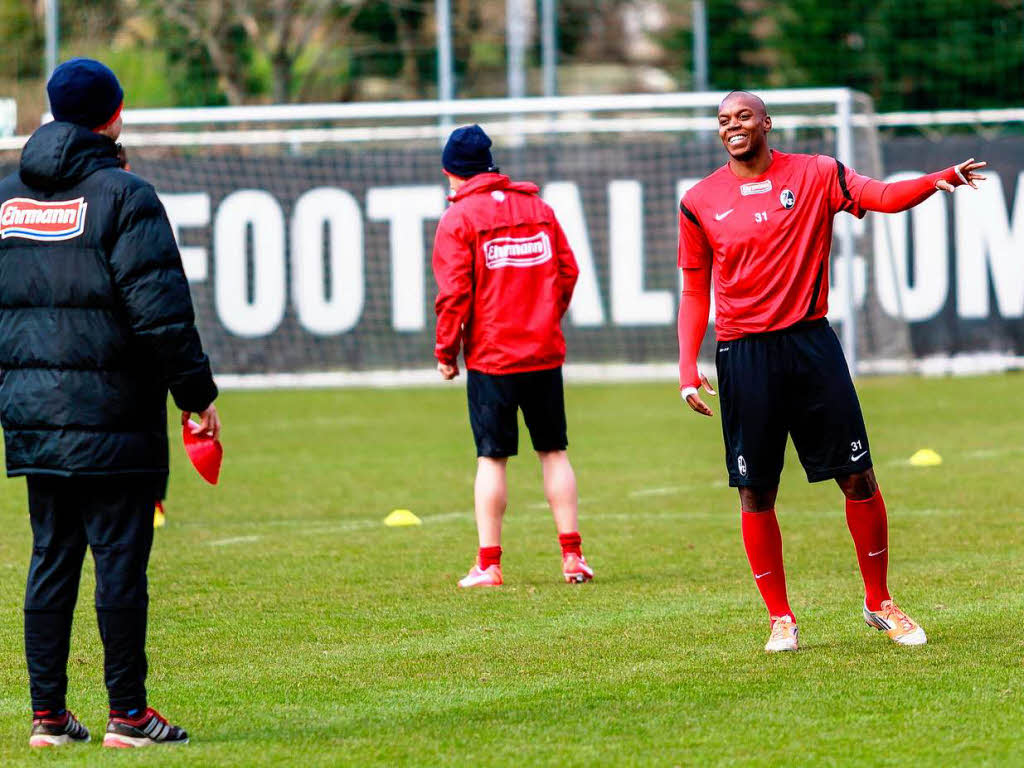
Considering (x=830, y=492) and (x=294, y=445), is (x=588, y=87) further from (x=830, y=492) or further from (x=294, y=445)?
(x=830, y=492)

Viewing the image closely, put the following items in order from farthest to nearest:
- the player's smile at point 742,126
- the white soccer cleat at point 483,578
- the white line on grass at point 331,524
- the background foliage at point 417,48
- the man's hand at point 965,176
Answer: the background foliage at point 417,48 < the white line on grass at point 331,524 < the white soccer cleat at point 483,578 < the player's smile at point 742,126 < the man's hand at point 965,176

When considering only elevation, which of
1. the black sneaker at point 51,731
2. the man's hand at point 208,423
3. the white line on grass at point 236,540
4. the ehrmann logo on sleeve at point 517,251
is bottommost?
the white line on grass at point 236,540

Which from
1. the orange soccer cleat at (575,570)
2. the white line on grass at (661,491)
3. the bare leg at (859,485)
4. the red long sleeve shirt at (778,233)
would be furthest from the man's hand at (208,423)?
the white line on grass at (661,491)

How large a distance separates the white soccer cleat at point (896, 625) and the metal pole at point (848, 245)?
11837 millimetres

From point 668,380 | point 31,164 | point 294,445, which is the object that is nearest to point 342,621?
point 31,164

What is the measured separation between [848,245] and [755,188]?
12514mm

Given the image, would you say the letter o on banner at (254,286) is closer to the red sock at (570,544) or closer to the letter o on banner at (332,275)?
the letter o on banner at (332,275)

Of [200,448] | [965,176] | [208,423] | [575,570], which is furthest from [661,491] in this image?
[208,423]

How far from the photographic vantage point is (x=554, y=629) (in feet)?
23.1

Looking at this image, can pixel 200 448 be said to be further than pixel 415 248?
No

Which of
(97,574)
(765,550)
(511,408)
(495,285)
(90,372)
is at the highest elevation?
(90,372)

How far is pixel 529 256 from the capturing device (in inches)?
330

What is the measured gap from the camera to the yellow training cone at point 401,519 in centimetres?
1034

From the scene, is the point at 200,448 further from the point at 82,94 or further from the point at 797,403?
the point at 797,403
